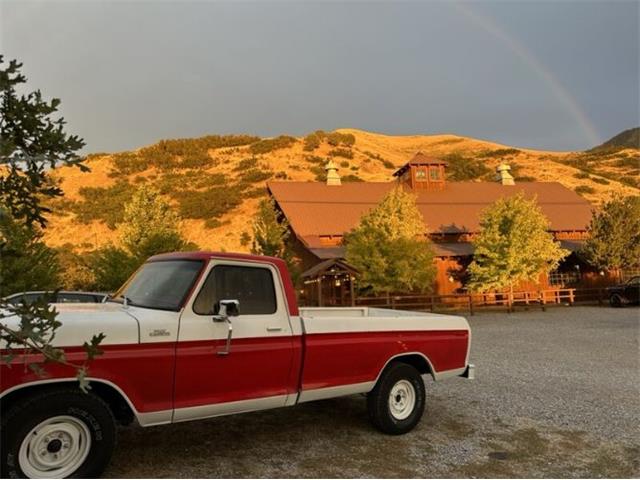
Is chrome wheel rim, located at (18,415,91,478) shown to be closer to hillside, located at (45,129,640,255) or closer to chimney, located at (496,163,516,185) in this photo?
hillside, located at (45,129,640,255)

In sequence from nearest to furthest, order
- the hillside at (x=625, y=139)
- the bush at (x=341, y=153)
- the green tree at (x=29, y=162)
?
1. the green tree at (x=29, y=162)
2. the bush at (x=341, y=153)
3. the hillside at (x=625, y=139)

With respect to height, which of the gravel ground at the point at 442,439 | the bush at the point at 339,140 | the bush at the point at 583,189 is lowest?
the gravel ground at the point at 442,439

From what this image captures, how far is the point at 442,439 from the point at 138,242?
68.3ft

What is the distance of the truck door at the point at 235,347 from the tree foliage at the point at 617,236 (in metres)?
29.8

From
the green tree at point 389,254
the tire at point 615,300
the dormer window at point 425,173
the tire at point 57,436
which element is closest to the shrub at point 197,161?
the dormer window at point 425,173

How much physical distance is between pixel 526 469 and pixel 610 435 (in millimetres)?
1927

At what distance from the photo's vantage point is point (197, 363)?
4.61 m

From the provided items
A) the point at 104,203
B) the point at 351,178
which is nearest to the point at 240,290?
the point at 104,203

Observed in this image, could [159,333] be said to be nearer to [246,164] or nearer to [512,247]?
[512,247]

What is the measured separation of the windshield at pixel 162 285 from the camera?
4.87 metres

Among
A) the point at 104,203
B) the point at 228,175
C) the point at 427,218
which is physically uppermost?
the point at 228,175

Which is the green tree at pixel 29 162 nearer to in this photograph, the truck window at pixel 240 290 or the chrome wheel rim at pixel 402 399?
the truck window at pixel 240 290

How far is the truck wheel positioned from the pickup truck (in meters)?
0.01

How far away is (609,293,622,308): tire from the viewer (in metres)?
26.6
